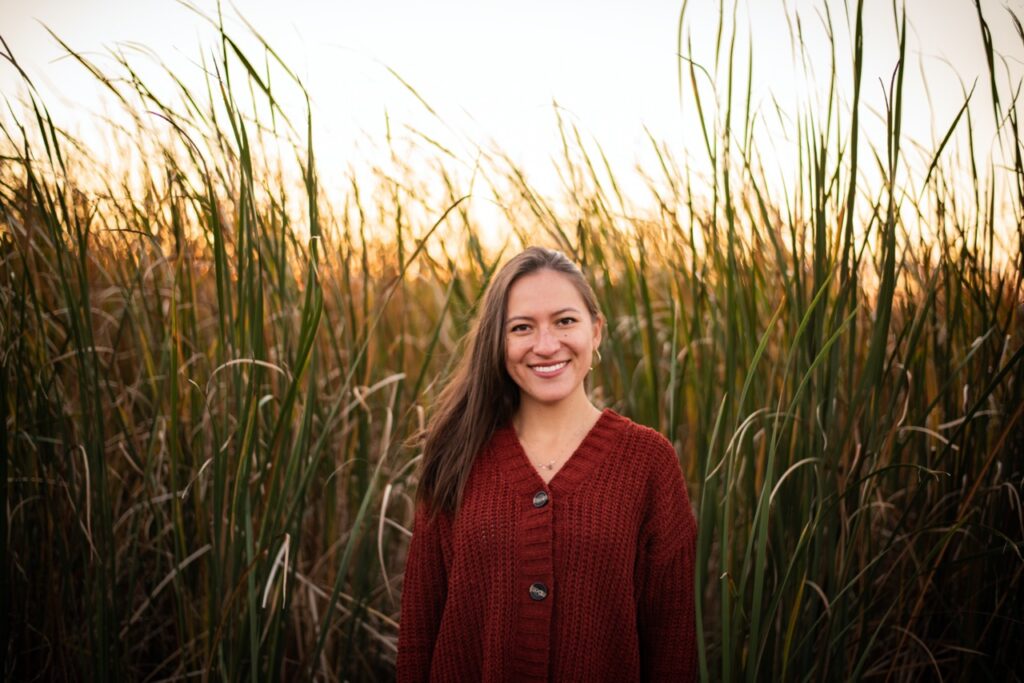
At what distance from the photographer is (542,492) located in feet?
4.53

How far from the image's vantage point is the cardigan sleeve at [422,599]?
4.76 feet

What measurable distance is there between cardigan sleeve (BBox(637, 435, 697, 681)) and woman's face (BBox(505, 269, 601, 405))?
0.22 metres

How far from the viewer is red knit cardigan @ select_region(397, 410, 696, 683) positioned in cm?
135

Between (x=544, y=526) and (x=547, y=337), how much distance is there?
0.34 metres

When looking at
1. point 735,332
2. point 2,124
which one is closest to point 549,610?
point 735,332

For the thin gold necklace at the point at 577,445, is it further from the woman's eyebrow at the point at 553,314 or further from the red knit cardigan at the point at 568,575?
the woman's eyebrow at the point at 553,314

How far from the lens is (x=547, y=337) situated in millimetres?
1402

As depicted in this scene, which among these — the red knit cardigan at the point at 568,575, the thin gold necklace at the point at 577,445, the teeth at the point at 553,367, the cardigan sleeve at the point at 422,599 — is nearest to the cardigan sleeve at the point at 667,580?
the red knit cardigan at the point at 568,575

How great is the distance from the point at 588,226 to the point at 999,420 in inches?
42.7

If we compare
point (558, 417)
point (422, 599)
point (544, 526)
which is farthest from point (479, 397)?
point (422, 599)

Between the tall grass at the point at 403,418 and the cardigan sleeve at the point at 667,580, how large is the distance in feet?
0.20

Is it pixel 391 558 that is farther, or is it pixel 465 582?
pixel 391 558

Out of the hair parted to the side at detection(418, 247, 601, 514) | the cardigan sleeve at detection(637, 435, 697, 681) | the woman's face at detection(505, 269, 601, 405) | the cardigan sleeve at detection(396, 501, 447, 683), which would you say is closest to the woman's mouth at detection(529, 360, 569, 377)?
the woman's face at detection(505, 269, 601, 405)

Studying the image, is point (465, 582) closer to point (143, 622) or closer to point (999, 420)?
point (143, 622)
